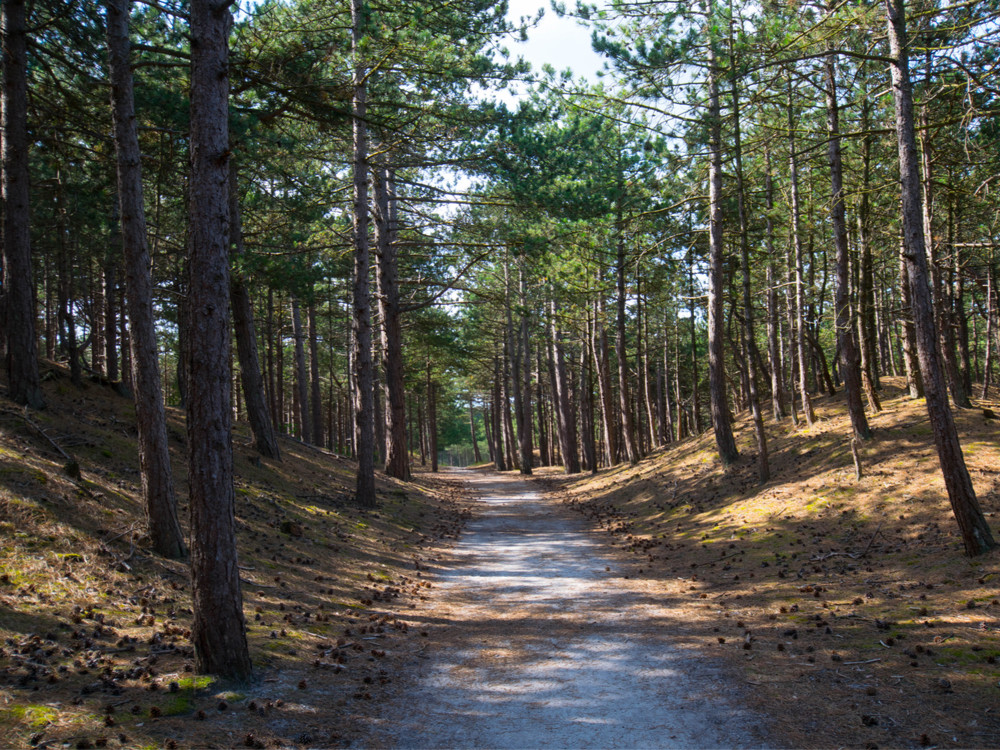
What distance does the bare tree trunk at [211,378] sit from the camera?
532cm

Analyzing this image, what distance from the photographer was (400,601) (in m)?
8.52

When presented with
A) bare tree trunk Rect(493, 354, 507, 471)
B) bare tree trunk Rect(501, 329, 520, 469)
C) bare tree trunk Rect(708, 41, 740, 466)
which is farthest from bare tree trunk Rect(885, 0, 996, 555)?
bare tree trunk Rect(493, 354, 507, 471)

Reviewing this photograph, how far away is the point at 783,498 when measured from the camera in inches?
480

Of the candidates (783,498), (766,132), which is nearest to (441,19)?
(766,132)

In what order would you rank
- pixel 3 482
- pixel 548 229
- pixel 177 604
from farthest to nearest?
pixel 548 229 → pixel 3 482 → pixel 177 604

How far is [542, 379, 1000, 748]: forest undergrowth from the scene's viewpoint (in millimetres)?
4711

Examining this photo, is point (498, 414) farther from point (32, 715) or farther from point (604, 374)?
point (32, 715)

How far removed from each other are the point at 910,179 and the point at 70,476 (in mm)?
11565

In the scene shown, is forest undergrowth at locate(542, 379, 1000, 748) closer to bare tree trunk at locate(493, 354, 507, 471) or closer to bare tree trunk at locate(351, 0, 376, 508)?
bare tree trunk at locate(351, 0, 376, 508)

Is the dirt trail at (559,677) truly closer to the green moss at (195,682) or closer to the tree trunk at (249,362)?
the green moss at (195,682)

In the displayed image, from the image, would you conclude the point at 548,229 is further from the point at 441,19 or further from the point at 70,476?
the point at 70,476

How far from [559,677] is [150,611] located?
4.12 metres

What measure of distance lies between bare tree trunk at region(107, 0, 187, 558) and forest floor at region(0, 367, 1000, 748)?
44 cm


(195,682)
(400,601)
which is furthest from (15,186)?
(195,682)
